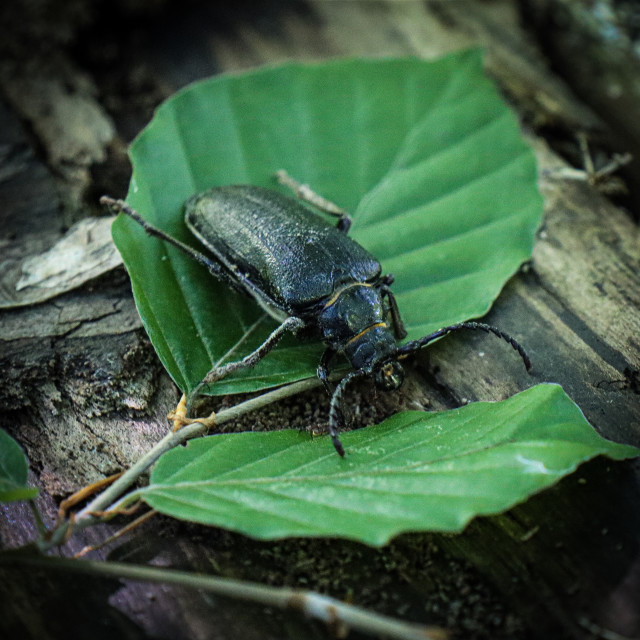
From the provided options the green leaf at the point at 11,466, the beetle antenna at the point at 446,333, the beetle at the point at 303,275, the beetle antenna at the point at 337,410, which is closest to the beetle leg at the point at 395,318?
the beetle at the point at 303,275

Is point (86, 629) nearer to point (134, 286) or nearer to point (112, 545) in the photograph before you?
point (112, 545)

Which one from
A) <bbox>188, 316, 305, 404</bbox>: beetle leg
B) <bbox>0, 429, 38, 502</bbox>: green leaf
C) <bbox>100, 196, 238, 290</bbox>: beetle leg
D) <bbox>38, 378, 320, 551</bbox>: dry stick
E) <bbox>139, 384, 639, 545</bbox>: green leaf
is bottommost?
<bbox>139, 384, 639, 545</bbox>: green leaf

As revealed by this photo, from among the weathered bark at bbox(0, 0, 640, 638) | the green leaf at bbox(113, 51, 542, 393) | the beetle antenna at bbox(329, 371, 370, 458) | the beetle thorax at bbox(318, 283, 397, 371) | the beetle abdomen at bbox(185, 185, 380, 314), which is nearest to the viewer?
the weathered bark at bbox(0, 0, 640, 638)

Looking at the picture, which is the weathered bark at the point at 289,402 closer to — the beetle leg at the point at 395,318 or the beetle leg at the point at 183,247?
the beetle leg at the point at 395,318

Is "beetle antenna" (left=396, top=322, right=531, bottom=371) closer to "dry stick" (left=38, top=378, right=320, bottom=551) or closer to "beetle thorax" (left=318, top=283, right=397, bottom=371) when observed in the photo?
"beetle thorax" (left=318, top=283, right=397, bottom=371)

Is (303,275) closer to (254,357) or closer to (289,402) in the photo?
(254,357)

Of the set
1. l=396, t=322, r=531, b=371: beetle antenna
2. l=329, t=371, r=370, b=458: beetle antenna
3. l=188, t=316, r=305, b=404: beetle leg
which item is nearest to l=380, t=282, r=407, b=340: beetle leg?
l=396, t=322, r=531, b=371: beetle antenna

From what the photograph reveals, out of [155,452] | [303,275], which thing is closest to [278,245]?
[303,275]
